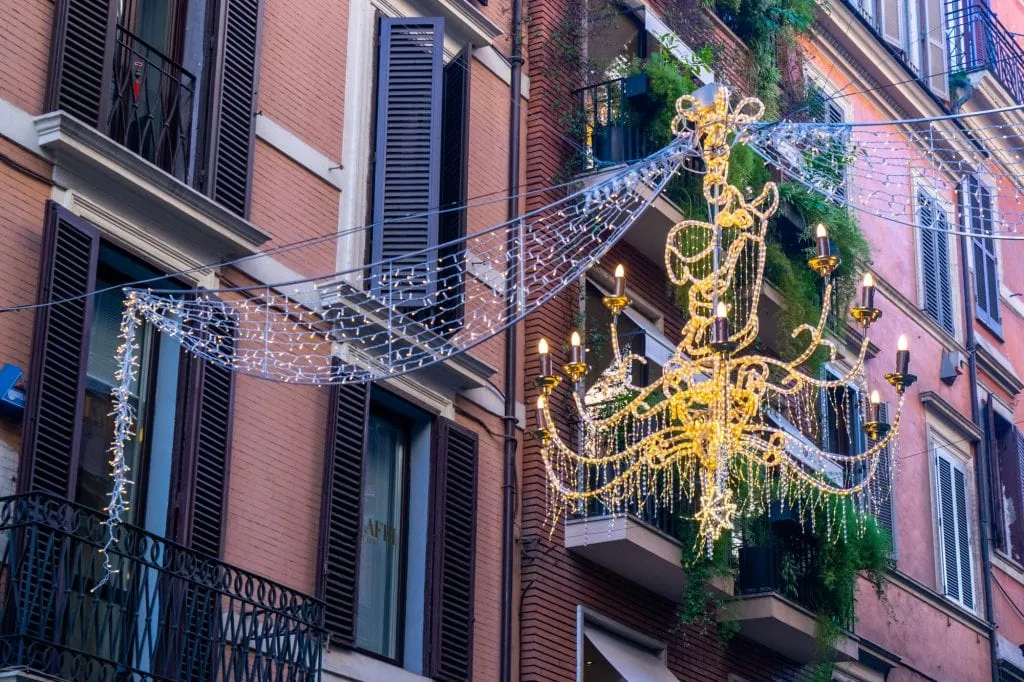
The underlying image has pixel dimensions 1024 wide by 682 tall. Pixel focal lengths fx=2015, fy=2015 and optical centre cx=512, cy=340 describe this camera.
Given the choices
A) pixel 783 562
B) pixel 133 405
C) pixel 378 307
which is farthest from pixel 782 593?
pixel 133 405

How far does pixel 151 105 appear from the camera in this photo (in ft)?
47.6

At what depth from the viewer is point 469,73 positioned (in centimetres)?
1783

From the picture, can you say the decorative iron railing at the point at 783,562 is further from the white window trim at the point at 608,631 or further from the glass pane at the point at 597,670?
the glass pane at the point at 597,670

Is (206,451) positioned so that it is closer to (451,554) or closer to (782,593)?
(451,554)

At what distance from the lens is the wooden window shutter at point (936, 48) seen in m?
27.7

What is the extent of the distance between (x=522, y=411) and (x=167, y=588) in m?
5.71

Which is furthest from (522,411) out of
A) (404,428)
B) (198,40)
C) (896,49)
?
(896,49)

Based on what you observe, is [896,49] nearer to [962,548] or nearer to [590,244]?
[962,548]

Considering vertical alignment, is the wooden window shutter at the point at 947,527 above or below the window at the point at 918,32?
below

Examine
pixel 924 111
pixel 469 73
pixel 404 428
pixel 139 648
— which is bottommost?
pixel 139 648

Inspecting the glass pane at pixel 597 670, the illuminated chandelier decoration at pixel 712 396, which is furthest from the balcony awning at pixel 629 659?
the illuminated chandelier decoration at pixel 712 396

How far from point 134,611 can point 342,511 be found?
3.14m

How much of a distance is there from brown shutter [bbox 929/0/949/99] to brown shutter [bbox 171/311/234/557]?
51.9ft

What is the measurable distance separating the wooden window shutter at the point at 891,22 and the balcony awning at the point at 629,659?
37.3 ft
